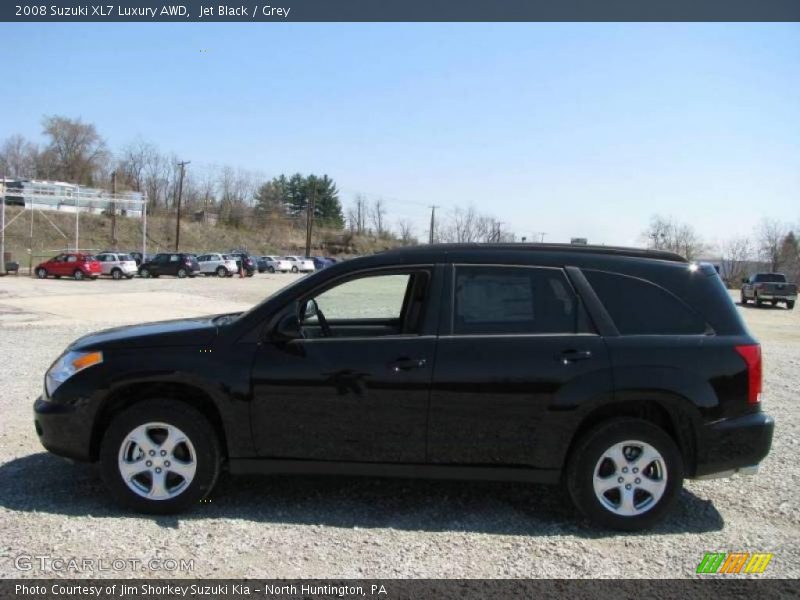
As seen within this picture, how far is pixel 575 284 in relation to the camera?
404 cm

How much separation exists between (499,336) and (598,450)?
3.05ft

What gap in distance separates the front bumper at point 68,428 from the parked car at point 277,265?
57579 mm

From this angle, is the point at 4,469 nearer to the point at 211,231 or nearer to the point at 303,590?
the point at 303,590

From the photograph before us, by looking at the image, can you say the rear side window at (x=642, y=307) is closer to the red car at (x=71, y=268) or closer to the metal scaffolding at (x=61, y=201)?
the red car at (x=71, y=268)

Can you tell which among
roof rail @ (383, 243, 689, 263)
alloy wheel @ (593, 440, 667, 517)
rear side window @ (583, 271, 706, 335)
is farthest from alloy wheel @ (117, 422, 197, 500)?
rear side window @ (583, 271, 706, 335)

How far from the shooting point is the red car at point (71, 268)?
3762 centimetres

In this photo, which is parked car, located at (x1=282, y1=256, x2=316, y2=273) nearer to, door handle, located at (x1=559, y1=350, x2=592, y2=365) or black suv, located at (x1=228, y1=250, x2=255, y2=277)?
black suv, located at (x1=228, y1=250, x2=255, y2=277)

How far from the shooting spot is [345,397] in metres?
3.86

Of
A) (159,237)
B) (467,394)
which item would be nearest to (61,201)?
(159,237)

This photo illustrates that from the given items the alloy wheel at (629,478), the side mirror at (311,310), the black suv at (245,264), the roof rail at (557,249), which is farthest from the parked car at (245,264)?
the alloy wheel at (629,478)

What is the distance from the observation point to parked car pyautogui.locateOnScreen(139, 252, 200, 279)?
44469 millimetres

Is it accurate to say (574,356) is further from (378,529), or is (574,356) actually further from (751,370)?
(378,529)

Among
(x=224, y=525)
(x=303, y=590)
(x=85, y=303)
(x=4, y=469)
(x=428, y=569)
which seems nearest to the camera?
(x=303, y=590)

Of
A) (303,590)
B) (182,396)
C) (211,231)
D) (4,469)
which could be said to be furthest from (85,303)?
(211,231)
